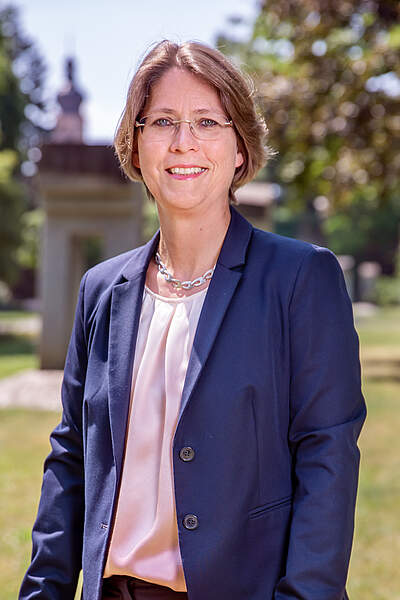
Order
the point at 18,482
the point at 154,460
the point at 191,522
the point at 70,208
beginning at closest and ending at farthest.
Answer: the point at 191,522 → the point at 154,460 → the point at 18,482 → the point at 70,208

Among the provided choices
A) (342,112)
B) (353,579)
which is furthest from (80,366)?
(342,112)

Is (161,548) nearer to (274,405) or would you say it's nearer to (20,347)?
(274,405)

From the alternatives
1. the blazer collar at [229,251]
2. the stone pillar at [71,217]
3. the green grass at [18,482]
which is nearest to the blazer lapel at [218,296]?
the blazer collar at [229,251]

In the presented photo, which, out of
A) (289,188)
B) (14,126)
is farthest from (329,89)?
(14,126)

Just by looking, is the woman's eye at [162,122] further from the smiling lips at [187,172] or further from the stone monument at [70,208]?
the stone monument at [70,208]

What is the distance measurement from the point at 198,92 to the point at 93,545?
126 cm

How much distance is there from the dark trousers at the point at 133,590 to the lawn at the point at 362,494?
3125mm

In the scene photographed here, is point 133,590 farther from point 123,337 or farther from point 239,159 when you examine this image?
point 239,159

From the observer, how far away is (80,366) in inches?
86.0

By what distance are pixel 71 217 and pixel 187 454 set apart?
43.6ft

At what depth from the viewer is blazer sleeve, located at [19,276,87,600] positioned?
2.10 m

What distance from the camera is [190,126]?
200 cm

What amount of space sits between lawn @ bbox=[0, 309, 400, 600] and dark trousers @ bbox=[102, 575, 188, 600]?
3.12 metres

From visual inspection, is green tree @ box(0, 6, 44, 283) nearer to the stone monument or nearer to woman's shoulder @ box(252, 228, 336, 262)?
the stone monument
